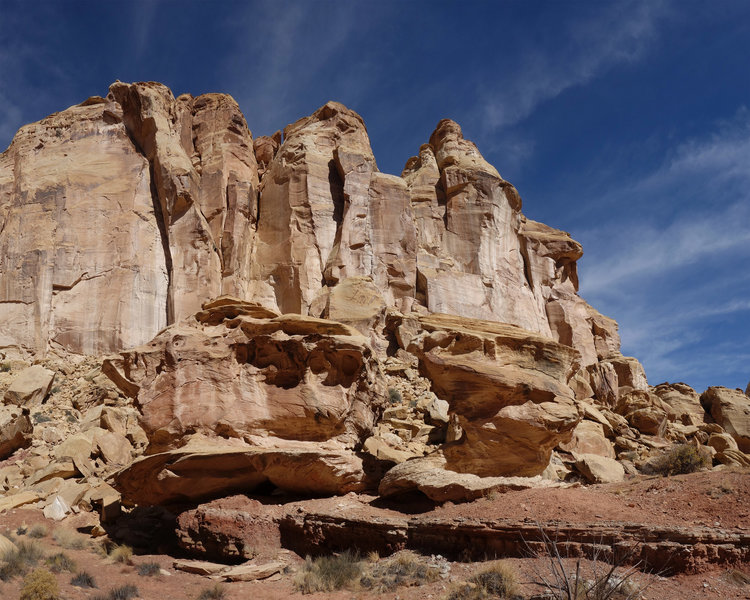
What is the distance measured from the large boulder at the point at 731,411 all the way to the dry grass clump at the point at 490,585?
25274mm

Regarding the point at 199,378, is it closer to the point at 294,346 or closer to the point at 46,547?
the point at 294,346

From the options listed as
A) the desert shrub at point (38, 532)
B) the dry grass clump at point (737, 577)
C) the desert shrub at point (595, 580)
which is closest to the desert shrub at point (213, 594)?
the desert shrub at point (595, 580)

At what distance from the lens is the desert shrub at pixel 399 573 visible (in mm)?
9734

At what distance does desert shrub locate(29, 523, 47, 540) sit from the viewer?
595 inches

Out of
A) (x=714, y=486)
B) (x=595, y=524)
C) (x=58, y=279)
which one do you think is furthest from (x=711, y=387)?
(x=58, y=279)

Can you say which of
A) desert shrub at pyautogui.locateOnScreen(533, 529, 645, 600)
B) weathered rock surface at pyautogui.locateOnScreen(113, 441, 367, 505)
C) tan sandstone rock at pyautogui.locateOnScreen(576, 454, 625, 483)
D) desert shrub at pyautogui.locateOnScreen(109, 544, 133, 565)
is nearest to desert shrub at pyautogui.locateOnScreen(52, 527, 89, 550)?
desert shrub at pyautogui.locateOnScreen(109, 544, 133, 565)

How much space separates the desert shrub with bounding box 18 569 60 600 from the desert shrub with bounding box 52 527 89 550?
16.2 ft

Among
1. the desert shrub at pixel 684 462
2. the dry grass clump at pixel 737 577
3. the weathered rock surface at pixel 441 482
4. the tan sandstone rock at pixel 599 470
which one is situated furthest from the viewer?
the tan sandstone rock at pixel 599 470

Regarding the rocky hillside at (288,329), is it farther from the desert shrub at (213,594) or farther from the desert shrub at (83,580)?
the desert shrub at (213,594)

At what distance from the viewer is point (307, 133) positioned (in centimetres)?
4253

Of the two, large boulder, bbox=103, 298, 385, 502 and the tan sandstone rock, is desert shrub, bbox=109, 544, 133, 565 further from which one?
the tan sandstone rock

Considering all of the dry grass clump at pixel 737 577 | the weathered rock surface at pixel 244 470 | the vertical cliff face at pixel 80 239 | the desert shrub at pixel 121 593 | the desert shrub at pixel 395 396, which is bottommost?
the dry grass clump at pixel 737 577

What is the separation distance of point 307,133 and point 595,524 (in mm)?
37199

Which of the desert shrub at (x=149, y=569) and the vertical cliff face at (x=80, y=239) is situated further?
the vertical cliff face at (x=80, y=239)
